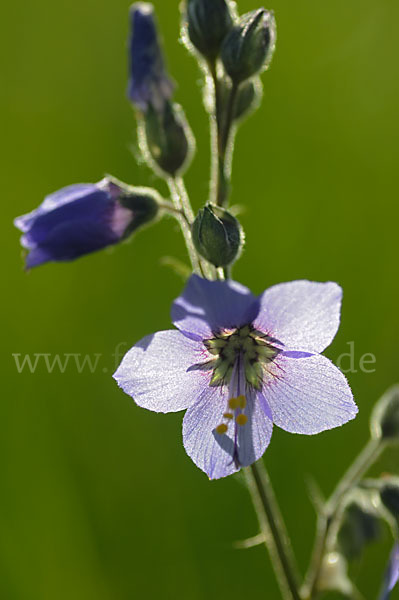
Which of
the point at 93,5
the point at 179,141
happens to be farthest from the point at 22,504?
the point at 93,5

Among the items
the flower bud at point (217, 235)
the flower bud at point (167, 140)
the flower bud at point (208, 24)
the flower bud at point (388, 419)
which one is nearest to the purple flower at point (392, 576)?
the flower bud at point (388, 419)

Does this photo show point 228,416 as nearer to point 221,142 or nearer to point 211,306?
point 211,306

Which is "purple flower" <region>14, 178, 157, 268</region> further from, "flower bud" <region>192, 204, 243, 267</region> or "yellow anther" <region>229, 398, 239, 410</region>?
"yellow anther" <region>229, 398, 239, 410</region>

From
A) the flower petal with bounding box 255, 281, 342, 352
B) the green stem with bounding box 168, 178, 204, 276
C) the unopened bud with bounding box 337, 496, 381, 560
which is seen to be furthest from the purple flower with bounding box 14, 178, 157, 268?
the unopened bud with bounding box 337, 496, 381, 560

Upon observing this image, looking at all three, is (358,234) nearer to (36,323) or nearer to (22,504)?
(36,323)

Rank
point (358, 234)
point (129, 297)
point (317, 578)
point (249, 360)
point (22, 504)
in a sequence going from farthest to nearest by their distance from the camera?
point (358, 234) → point (129, 297) → point (22, 504) → point (317, 578) → point (249, 360)

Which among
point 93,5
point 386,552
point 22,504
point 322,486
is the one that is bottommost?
point 386,552

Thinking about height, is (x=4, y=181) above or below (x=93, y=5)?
below

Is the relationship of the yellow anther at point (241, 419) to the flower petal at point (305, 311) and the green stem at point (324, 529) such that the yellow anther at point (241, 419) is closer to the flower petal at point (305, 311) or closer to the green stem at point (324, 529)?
the flower petal at point (305, 311)
